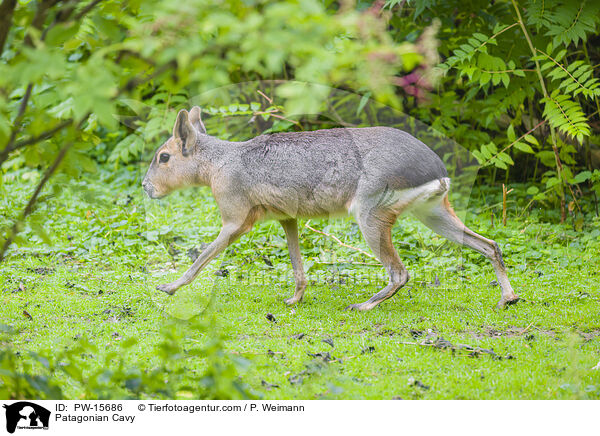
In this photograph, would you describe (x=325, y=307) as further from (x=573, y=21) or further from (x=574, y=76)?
(x=573, y=21)

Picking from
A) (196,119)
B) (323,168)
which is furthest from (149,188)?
(323,168)

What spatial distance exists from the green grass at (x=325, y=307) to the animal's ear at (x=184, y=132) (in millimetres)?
472

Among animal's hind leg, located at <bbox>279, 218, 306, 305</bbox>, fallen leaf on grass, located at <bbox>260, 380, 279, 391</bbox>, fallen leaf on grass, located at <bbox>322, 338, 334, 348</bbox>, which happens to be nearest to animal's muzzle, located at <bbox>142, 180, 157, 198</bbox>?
animal's hind leg, located at <bbox>279, 218, 306, 305</bbox>

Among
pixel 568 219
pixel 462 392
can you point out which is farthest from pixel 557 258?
pixel 462 392

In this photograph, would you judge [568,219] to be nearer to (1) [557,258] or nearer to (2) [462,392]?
(1) [557,258]

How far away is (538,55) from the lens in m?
7.01

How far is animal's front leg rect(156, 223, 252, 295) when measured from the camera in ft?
16.6

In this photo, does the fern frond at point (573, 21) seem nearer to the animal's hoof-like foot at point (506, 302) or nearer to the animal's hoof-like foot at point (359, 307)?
the animal's hoof-like foot at point (506, 302)

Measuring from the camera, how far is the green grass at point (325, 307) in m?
3.69

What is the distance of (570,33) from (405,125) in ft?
7.38

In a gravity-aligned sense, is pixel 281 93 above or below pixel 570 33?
above
